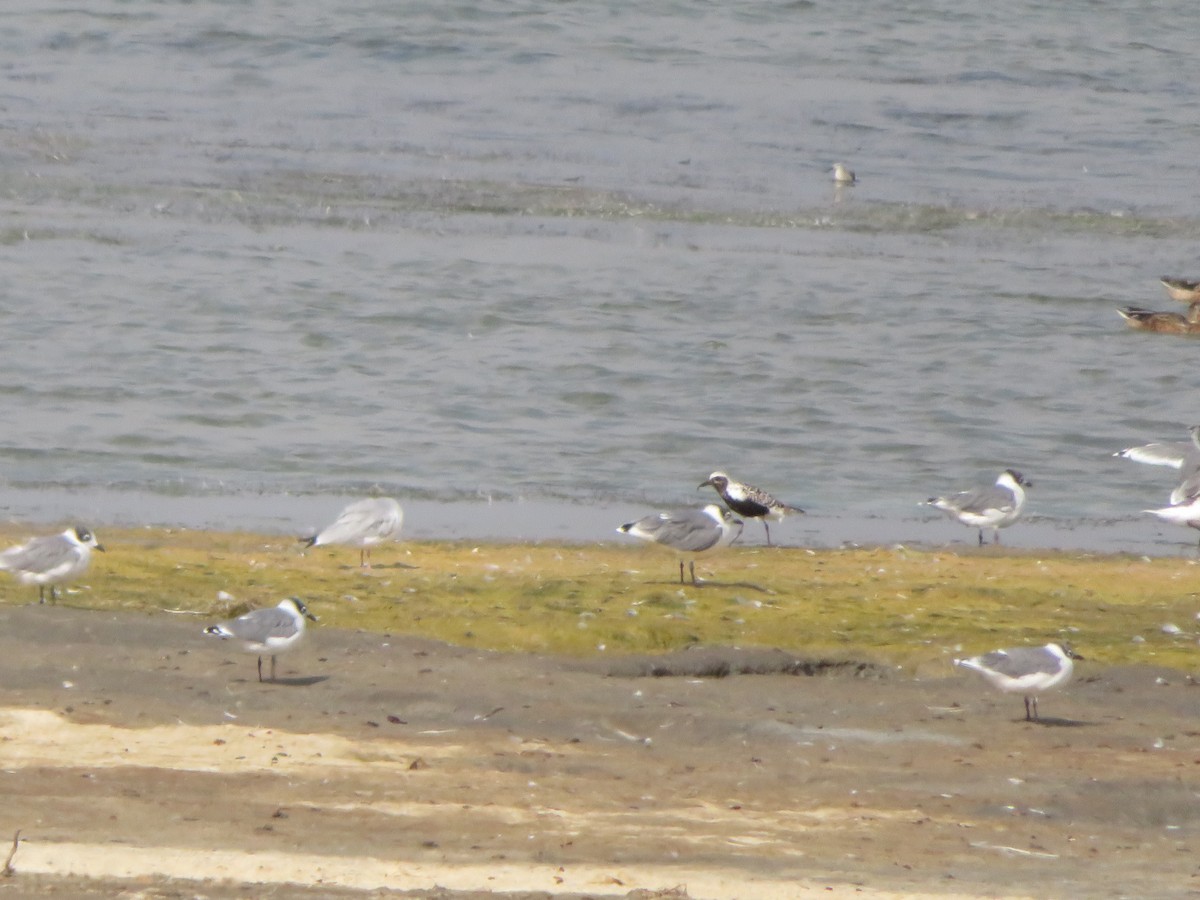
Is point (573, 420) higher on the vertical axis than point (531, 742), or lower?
lower

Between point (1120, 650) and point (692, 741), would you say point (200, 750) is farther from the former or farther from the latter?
point (1120, 650)

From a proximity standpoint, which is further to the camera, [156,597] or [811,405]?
[811,405]

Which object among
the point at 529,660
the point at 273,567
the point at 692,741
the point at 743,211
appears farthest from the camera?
the point at 743,211

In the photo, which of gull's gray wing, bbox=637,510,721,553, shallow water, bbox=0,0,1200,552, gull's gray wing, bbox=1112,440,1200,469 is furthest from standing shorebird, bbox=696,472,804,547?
gull's gray wing, bbox=1112,440,1200,469

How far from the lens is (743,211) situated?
81.3ft

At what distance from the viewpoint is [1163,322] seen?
19.9 meters

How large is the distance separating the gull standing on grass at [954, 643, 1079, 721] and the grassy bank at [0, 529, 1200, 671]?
0.89 m

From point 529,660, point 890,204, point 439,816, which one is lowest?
point 890,204

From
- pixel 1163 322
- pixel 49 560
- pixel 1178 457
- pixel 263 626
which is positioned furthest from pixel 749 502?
pixel 1163 322

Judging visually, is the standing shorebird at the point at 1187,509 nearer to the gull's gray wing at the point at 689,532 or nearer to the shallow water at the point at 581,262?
the shallow water at the point at 581,262

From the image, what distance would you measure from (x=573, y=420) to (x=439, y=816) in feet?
30.2

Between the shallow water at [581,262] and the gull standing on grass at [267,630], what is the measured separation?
13.2 feet

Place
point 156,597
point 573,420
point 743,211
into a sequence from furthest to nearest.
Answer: point 743,211 < point 573,420 < point 156,597

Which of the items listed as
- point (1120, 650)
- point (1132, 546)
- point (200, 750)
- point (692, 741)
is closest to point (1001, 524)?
point (1132, 546)
